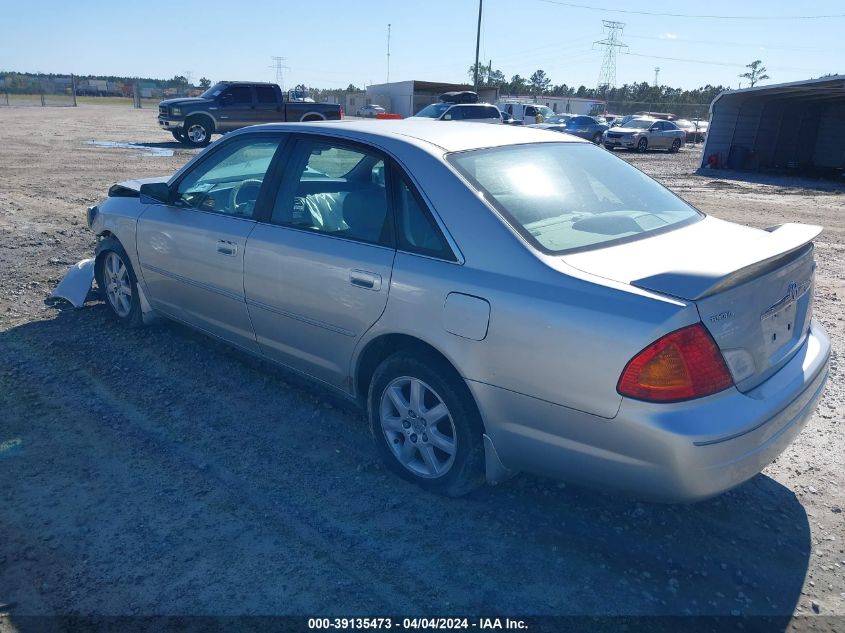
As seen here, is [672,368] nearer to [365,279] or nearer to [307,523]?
[365,279]

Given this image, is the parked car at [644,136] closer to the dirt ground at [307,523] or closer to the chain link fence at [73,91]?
the dirt ground at [307,523]

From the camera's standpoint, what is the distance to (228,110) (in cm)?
2175

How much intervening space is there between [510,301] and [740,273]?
2.84 ft

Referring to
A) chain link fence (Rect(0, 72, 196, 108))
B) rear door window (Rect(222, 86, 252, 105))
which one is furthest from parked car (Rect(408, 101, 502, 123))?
chain link fence (Rect(0, 72, 196, 108))

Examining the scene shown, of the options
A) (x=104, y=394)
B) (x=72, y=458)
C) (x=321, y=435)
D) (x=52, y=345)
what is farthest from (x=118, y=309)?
(x=321, y=435)

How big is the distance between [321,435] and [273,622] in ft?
4.58

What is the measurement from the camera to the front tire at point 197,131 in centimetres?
2139

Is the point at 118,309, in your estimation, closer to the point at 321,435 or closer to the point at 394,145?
the point at 321,435

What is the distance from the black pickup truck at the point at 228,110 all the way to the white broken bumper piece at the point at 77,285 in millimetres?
16608

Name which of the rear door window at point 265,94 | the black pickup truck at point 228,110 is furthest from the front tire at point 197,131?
the rear door window at point 265,94

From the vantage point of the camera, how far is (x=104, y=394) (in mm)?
4109

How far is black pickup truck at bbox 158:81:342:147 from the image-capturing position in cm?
2127

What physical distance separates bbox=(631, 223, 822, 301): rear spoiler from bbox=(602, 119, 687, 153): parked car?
28.1 m

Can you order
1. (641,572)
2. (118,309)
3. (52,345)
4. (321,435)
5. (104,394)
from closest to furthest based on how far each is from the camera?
(641,572)
(321,435)
(104,394)
(52,345)
(118,309)
